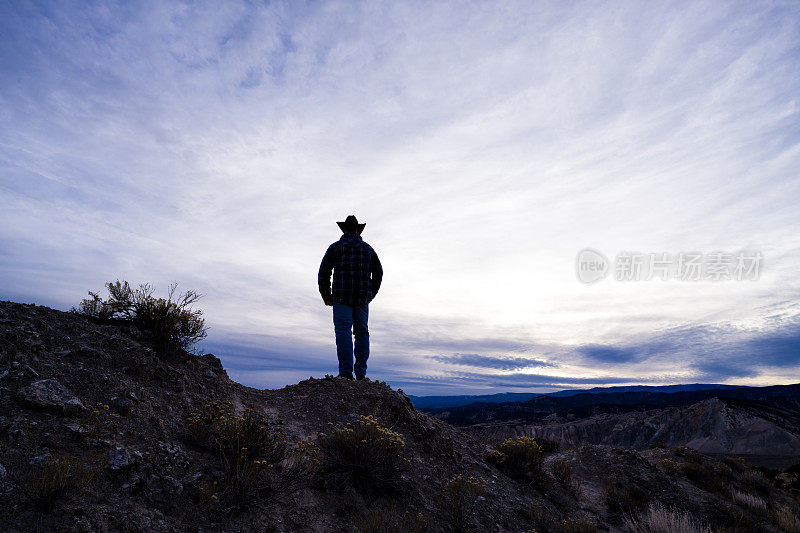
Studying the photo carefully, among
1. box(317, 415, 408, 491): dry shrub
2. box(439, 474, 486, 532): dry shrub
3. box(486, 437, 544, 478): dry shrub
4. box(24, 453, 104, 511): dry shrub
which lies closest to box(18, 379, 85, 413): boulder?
box(24, 453, 104, 511): dry shrub

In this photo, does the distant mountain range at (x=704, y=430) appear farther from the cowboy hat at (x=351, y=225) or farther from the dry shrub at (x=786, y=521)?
the cowboy hat at (x=351, y=225)

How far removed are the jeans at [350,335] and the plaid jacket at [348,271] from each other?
0.53ft

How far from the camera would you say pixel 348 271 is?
23.9 ft

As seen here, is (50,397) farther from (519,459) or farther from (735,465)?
(735,465)

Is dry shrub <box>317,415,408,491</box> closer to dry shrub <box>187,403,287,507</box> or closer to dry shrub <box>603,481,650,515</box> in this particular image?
dry shrub <box>187,403,287,507</box>

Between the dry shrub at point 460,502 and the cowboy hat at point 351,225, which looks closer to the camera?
the dry shrub at point 460,502

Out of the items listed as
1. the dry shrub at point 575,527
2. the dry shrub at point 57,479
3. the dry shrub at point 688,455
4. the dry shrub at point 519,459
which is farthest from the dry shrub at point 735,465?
the dry shrub at point 57,479

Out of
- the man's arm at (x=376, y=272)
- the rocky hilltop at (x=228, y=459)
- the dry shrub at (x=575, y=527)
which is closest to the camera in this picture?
the rocky hilltop at (x=228, y=459)

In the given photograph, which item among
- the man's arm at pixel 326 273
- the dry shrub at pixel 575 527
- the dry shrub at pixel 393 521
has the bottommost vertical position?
Answer: the dry shrub at pixel 575 527

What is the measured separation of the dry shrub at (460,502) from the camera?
469cm

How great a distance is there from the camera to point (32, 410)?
356 centimetres

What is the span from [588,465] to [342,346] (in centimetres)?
656

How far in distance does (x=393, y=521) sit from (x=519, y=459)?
167 inches

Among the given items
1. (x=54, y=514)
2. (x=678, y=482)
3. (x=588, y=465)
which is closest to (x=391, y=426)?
(x=54, y=514)
